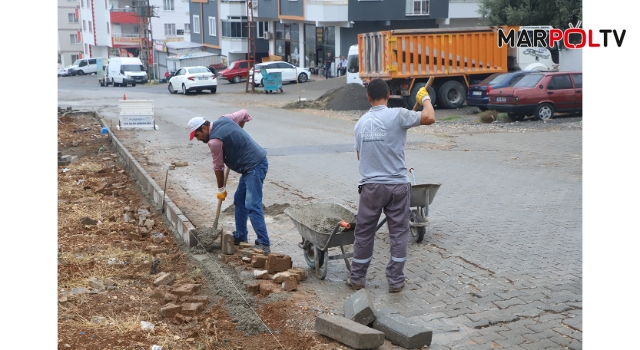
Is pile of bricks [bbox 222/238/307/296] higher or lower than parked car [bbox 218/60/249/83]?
lower

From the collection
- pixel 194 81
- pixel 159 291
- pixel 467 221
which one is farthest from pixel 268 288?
pixel 194 81

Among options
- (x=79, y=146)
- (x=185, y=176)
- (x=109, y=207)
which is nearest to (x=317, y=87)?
(x=79, y=146)

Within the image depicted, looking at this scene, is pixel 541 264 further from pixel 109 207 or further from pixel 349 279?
pixel 109 207

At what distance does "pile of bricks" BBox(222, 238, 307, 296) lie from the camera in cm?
631

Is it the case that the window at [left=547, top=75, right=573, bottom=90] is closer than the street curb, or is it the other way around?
the street curb

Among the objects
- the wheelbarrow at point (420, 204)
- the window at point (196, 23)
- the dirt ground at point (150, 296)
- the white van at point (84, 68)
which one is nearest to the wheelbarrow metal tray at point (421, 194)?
the wheelbarrow at point (420, 204)

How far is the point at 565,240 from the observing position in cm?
778

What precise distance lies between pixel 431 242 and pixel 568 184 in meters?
4.44

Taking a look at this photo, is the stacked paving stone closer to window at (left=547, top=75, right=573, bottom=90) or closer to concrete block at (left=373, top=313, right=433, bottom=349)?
concrete block at (left=373, top=313, right=433, bottom=349)

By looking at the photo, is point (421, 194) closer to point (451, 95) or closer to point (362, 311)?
point (362, 311)

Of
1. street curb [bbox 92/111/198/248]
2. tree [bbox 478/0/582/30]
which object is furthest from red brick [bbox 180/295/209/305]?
tree [bbox 478/0/582/30]

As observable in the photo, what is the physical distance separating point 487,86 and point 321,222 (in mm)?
17826

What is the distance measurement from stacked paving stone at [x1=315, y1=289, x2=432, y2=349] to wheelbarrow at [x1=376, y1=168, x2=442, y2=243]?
2382mm

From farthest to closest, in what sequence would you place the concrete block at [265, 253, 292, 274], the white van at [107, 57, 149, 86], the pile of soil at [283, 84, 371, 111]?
the white van at [107, 57, 149, 86], the pile of soil at [283, 84, 371, 111], the concrete block at [265, 253, 292, 274]
